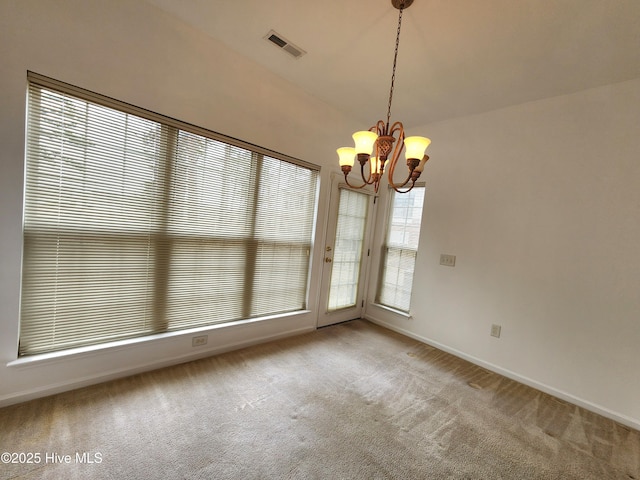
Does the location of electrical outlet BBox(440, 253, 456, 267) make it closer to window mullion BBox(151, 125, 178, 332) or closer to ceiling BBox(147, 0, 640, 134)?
ceiling BBox(147, 0, 640, 134)

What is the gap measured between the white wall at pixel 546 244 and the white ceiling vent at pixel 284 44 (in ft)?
6.58

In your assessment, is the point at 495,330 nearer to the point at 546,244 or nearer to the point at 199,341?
the point at 546,244

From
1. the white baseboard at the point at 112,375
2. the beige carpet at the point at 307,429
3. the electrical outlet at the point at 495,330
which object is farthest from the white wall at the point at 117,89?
the electrical outlet at the point at 495,330

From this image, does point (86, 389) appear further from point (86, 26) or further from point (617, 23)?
point (617, 23)

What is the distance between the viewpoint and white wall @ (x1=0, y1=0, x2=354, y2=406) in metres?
1.51

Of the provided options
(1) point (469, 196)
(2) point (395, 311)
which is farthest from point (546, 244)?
(2) point (395, 311)

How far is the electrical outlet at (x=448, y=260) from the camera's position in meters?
3.01

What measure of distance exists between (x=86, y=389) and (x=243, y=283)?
1.36m

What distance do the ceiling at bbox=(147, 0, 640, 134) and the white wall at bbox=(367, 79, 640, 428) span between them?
1.16 ft

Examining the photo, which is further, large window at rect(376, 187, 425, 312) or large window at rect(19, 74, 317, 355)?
large window at rect(376, 187, 425, 312)

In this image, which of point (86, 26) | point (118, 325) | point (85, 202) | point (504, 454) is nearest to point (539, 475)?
point (504, 454)

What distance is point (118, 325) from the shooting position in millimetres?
1981

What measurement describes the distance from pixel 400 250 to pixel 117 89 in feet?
11.0

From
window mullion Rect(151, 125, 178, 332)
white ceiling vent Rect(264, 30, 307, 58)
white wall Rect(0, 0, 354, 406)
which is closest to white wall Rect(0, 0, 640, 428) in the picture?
white wall Rect(0, 0, 354, 406)
